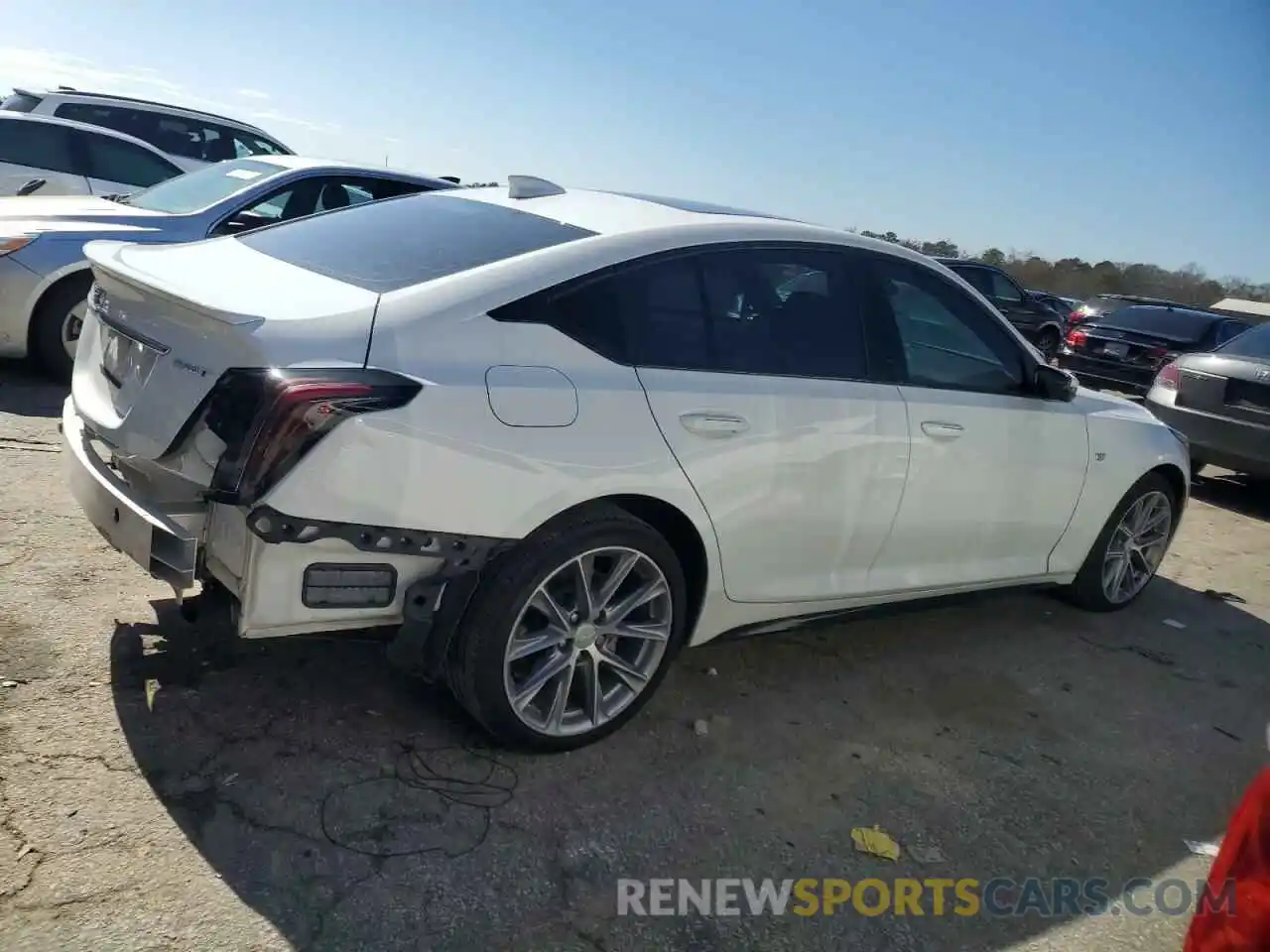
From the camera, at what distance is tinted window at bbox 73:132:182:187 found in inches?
368

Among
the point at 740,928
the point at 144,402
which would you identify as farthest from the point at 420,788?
the point at 144,402

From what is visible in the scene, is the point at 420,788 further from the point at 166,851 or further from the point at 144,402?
the point at 144,402

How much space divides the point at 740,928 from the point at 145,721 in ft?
5.99

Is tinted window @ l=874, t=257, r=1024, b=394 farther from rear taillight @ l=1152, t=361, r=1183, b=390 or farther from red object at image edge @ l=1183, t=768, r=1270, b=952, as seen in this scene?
rear taillight @ l=1152, t=361, r=1183, b=390

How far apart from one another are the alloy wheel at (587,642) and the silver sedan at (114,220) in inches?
153

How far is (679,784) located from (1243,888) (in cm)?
169

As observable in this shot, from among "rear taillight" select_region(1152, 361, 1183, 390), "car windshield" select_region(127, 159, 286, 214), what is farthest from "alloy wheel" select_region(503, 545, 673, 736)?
"rear taillight" select_region(1152, 361, 1183, 390)

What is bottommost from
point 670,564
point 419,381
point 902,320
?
point 670,564

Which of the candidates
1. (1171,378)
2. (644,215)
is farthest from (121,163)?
(1171,378)

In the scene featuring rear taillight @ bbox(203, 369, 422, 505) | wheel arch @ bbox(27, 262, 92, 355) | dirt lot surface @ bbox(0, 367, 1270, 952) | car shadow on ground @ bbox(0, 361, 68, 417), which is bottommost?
car shadow on ground @ bbox(0, 361, 68, 417)

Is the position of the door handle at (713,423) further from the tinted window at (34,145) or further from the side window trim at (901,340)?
the tinted window at (34,145)

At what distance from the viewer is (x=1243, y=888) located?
5.94ft

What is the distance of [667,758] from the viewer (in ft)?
10.9

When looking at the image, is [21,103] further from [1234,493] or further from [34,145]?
[1234,493]
